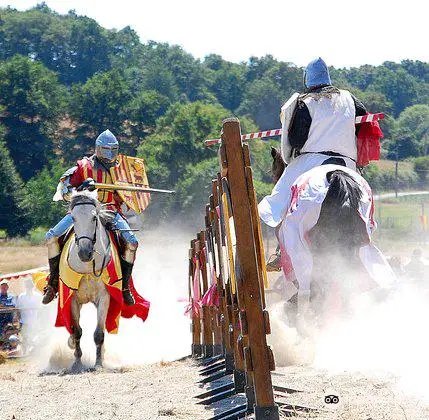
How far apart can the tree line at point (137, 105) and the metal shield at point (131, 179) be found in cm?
1100

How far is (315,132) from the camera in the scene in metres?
10.1

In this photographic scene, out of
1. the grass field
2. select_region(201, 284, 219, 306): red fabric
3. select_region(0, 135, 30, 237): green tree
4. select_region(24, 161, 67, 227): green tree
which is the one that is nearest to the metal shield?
select_region(201, 284, 219, 306): red fabric

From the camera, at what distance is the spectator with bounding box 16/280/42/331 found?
18812mm

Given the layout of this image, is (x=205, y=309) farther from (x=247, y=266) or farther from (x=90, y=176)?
(x=247, y=266)

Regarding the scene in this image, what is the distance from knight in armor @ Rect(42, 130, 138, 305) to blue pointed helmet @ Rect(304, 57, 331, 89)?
12.3ft

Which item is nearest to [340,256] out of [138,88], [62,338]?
[62,338]

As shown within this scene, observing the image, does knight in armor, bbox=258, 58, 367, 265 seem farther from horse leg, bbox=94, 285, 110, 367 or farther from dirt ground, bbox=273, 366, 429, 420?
horse leg, bbox=94, 285, 110, 367

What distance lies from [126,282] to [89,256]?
1.51 meters

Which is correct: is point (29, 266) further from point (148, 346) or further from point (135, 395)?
point (135, 395)

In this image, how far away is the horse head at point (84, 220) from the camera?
1256cm

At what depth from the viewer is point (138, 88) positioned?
15500cm

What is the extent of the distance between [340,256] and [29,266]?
42018 millimetres

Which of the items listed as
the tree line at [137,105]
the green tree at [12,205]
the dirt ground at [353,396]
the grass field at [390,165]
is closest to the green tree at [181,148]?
the tree line at [137,105]

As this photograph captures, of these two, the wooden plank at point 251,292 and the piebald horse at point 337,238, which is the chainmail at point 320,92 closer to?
the piebald horse at point 337,238
